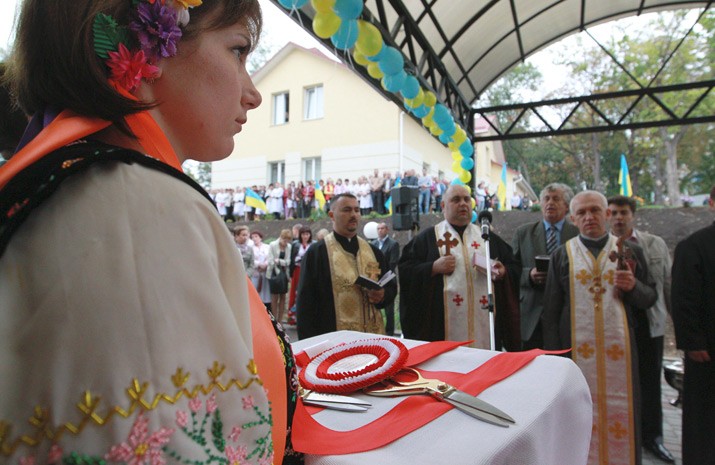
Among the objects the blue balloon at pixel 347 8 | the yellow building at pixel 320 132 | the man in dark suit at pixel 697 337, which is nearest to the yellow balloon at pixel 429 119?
the blue balloon at pixel 347 8

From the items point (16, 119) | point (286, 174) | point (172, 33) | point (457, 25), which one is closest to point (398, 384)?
point (172, 33)

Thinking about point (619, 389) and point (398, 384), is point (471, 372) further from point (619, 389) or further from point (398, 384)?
point (619, 389)

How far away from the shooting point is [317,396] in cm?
116

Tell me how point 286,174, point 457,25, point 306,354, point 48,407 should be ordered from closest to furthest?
point 48,407, point 306,354, point 457,25, point 286,174

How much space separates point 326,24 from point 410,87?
1.91m

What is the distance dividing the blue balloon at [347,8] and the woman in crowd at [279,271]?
6.14m

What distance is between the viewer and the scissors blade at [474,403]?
0.99m

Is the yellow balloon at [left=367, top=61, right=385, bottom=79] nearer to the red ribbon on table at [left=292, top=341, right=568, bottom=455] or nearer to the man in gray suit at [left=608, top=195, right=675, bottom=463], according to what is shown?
the man in gray suit at [left=608, top=195, right=675, bottom=463]

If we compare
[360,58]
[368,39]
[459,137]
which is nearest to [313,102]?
[459,137]

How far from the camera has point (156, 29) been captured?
0.75 m

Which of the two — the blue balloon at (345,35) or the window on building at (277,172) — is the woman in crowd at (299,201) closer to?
the window on building at (277,172)

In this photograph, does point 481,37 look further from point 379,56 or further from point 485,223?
point 485,223

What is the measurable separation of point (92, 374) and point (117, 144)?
0.37 metres

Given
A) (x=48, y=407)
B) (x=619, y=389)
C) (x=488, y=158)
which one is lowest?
(x=619, y=389)
